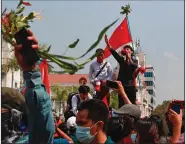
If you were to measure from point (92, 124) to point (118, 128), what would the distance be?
2.62ft

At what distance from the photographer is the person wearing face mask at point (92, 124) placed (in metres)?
3.35

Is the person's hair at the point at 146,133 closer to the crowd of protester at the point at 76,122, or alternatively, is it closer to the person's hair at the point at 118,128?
the crowd of protester at the point at 76,122

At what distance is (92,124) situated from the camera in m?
3.39

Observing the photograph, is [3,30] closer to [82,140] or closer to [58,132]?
[82,140]

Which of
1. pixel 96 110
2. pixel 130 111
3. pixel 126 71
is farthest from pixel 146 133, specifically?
pixel 126 71

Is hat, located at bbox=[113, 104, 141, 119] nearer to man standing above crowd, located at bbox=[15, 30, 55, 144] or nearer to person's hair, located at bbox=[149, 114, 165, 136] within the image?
person's hair, located at bbox=[149, 114, 165, 136]

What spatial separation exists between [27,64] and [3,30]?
0.34 metres

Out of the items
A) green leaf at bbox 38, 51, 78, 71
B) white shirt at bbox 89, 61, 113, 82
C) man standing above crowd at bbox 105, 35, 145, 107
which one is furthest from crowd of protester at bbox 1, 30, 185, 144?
white shirt at bbox 89, 61, 113, 82

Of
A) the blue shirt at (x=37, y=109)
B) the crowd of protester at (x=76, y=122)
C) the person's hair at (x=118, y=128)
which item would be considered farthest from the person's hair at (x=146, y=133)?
the blue shirt at (x=37, y=109)

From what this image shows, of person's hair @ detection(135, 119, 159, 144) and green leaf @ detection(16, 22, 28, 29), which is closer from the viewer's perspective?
green leaf @ detection(16, 22, 28, 29)

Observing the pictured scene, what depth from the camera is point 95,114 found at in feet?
11.3

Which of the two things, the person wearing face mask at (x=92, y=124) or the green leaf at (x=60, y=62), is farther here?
the person wearing face mask at (x=92, y=124)

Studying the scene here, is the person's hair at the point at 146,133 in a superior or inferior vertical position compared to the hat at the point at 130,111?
inferior

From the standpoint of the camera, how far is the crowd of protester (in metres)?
2.57
